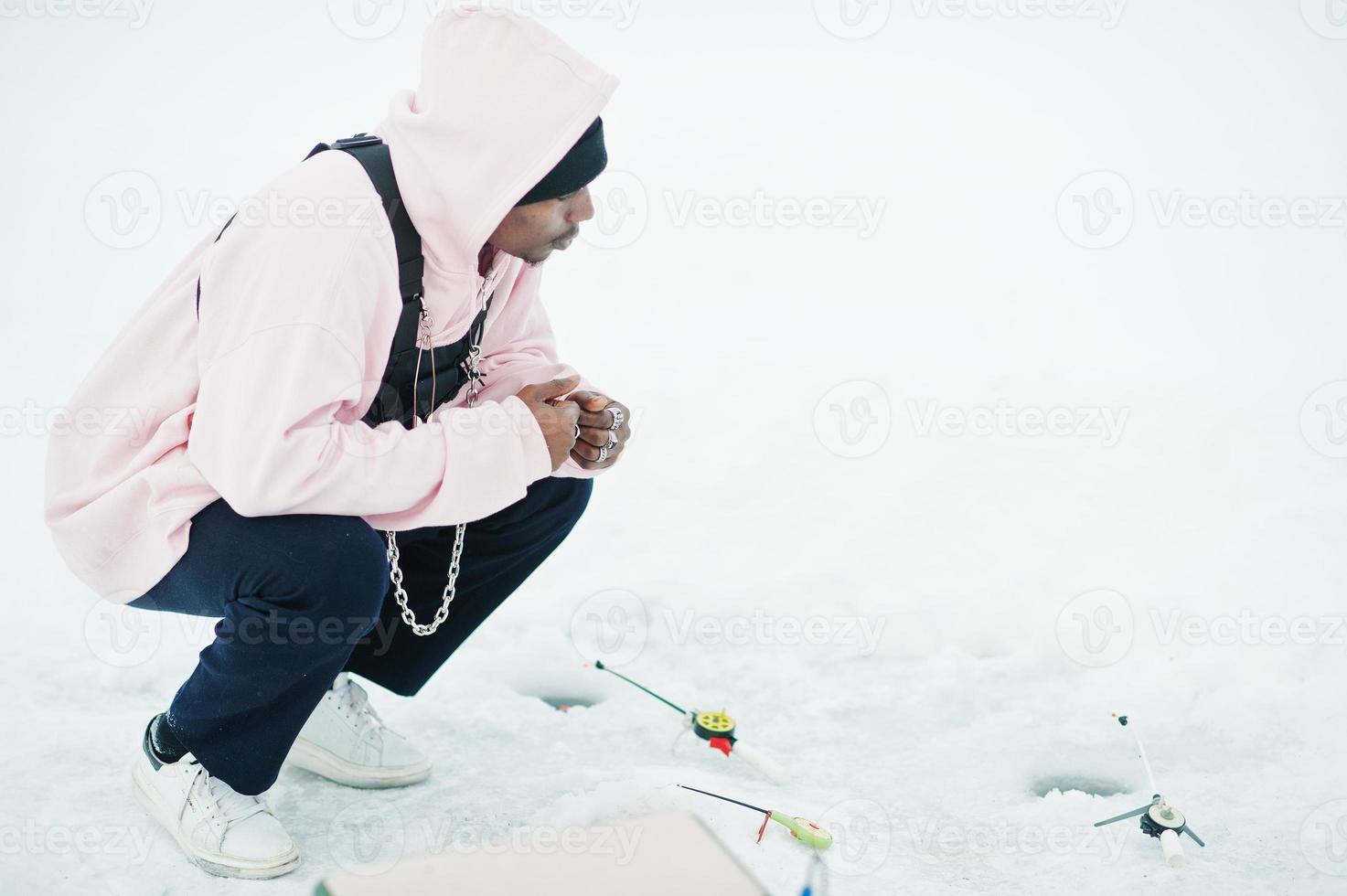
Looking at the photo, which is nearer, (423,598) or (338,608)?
(338,608)

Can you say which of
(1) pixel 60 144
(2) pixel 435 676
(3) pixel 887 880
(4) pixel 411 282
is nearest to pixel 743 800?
(3) pixel 887 880

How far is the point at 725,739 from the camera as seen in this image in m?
1.89

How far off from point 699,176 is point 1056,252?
139 cm

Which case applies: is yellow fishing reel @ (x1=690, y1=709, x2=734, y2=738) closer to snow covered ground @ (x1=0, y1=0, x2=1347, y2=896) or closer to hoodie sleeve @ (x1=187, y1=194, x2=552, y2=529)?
snow covered ground @ (x1=0, y1=0, x2=1347, y2=896)

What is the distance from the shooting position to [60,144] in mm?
4551

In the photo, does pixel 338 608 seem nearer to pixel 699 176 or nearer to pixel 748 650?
pixel 748 650

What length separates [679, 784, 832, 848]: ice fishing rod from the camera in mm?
1626

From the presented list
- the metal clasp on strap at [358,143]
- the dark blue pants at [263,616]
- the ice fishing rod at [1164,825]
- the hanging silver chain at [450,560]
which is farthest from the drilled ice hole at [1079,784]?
the metal clasp on strap at [358,143]

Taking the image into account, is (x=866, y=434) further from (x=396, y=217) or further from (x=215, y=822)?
(x=215, y=822)

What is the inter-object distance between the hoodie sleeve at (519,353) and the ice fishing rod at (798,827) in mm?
586

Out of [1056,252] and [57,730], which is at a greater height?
[1056,252]

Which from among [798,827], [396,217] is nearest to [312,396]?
[396,217]

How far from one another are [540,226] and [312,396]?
1.35 feet

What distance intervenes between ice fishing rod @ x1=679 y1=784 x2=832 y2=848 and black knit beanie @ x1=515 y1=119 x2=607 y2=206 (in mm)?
925
